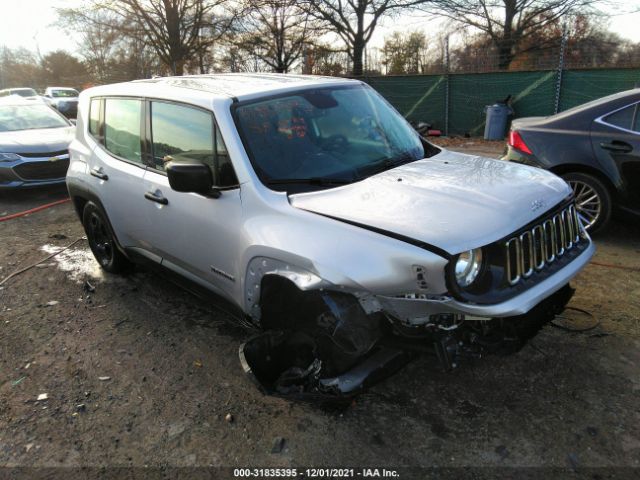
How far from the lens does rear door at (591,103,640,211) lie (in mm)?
4875

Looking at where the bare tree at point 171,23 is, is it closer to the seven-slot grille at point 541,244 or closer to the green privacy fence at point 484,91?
the green privacy fence at point 484,91

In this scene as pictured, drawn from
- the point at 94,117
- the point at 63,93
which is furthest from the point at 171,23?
the point at 94,117

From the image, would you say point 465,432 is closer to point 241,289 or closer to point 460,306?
point 460,306

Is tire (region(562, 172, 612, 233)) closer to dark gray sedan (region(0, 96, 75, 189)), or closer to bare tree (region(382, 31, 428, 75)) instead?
dark gray sedan (region(0, 96, 75, 189))

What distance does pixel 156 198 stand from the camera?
364 cm

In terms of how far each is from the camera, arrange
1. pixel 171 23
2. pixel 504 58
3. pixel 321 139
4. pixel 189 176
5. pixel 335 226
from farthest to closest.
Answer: pixel 171 23, pixel 504 58, pixel 321 139, pixel 189 176, pixel 335 226

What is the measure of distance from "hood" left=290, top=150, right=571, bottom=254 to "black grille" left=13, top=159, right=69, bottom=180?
7.18 meters

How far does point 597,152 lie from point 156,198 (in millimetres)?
4322

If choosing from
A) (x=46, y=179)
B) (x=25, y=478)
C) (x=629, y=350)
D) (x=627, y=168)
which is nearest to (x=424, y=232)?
(x=629, y=350)

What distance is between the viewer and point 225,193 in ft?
10.2

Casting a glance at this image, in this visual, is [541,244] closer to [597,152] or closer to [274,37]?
[597,152]

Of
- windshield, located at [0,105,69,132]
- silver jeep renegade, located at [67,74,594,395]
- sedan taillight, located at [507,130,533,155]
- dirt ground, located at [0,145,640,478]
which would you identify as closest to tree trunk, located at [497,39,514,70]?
sedan taillight, located at [507,130,533,155]

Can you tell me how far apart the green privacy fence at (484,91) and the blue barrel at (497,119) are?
45cm

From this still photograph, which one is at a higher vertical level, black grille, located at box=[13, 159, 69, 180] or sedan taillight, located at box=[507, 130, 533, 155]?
sedan taillight, located at box=[507, 130, 533, 155]
